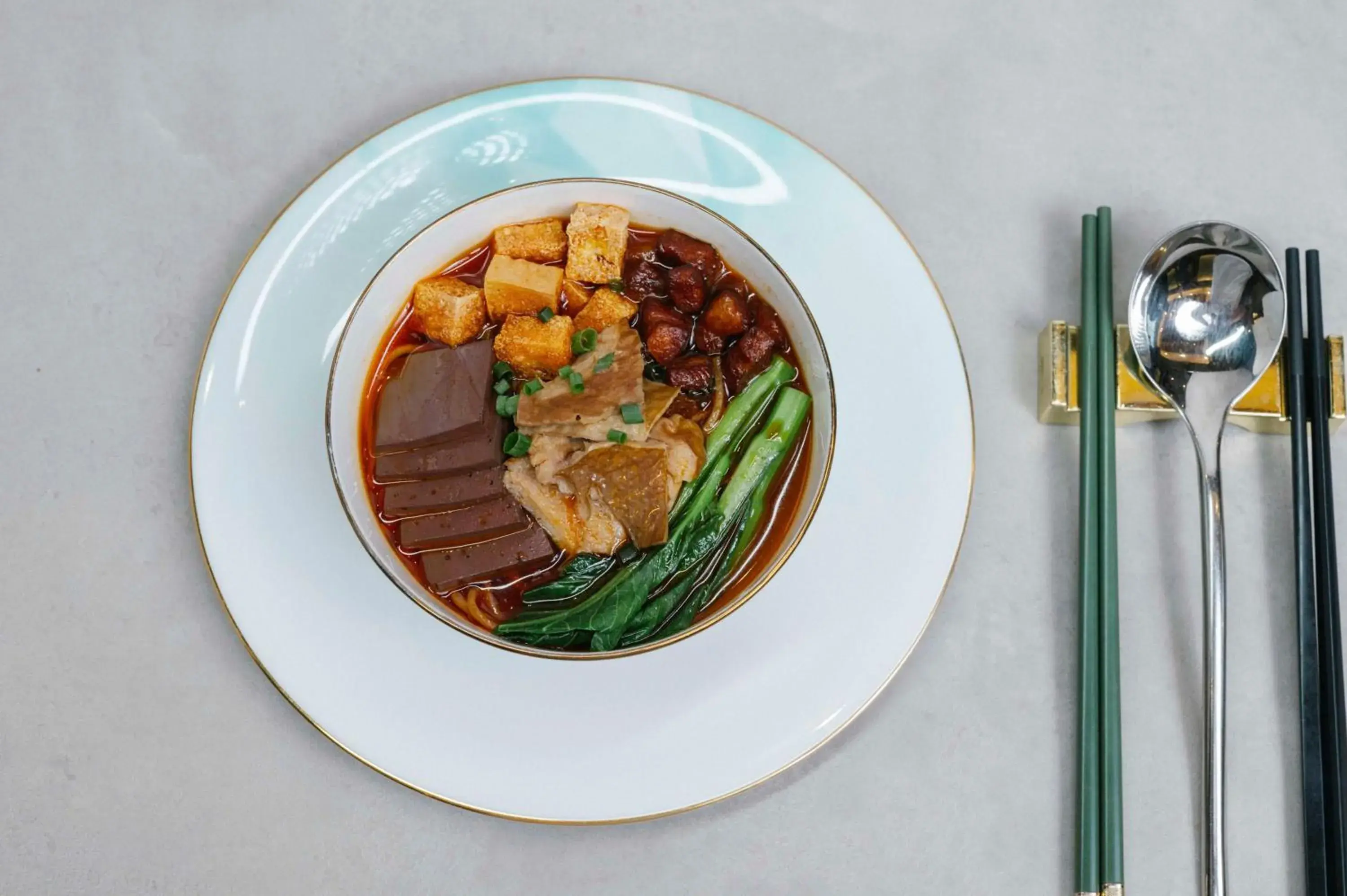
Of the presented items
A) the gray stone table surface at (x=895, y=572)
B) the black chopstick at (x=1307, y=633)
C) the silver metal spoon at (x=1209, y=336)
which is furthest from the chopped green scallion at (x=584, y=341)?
the black chopstick at (x=1307, y=633)

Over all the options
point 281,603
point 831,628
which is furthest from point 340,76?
point 831,628

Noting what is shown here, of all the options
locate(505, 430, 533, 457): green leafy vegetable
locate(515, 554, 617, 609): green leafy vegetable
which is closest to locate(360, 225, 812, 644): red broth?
locate(515, 554, 617, 609): green leafy vegetable

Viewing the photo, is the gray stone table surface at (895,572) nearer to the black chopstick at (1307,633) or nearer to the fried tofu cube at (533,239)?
the black chopstick at (1307,633)

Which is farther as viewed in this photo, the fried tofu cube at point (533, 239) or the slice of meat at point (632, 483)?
the fried tofu cube at point (533, 239)

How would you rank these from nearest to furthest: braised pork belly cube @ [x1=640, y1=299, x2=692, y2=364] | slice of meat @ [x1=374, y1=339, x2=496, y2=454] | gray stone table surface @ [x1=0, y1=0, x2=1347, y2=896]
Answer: slice of meat @ [x1=374, y1=339, x2=496, y2=454] → braised pork belly cube @ [x1=640, y1=299, x2=692, y2=364] → gray stone table surface @ [x1=0, y1=0, x2=1347, y2=896]

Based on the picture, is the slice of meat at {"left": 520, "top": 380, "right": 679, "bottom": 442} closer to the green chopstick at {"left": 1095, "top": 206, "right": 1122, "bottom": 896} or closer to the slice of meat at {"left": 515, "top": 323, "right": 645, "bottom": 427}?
the slice of meat at {"left": 515, "top": 323, "right": 645, "bottom": 427}

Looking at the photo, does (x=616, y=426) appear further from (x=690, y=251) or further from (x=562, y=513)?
(x=690, y=251)

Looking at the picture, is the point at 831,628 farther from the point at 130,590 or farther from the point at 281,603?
the point at 130,590
